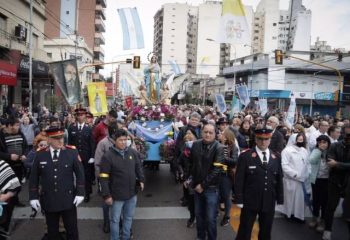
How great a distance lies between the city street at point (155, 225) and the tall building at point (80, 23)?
136 feet

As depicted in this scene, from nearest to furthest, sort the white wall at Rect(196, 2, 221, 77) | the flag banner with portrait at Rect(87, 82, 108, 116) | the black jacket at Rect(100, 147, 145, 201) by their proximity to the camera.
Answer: the black jacket at Rect(100, 147, 145, 201) → the flag banner with portrait at Rect(87, 82, 108, 116) → the white wall at Rect(196, 2, 221, 77)

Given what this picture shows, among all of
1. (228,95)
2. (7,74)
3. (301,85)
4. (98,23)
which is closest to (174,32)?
(98,23)

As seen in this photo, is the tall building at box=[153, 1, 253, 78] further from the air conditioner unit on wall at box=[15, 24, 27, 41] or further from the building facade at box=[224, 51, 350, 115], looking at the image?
the air conditioner unit on wall at box=[15, 24, 27, 41]

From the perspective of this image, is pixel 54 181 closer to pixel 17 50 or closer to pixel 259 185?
pixel 259 185

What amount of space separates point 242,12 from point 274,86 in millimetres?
37153

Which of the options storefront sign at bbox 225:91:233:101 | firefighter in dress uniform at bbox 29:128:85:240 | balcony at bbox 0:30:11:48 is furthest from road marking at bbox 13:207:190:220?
storefront sign at bbox 225:91:233:101

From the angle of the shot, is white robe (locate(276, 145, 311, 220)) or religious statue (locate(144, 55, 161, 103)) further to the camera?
religious statue (locate(144, 55, 161, 103))

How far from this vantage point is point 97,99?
1267 centimetres

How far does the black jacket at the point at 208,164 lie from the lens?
534 centimetres

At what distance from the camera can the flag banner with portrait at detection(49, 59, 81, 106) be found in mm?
11500

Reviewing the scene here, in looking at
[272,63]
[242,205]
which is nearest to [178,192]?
[242,205]

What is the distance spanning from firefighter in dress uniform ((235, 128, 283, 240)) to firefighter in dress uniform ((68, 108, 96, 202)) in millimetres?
4165

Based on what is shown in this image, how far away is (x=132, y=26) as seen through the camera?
57.5 feet

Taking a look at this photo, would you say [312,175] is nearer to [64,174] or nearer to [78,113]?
[64,174]
